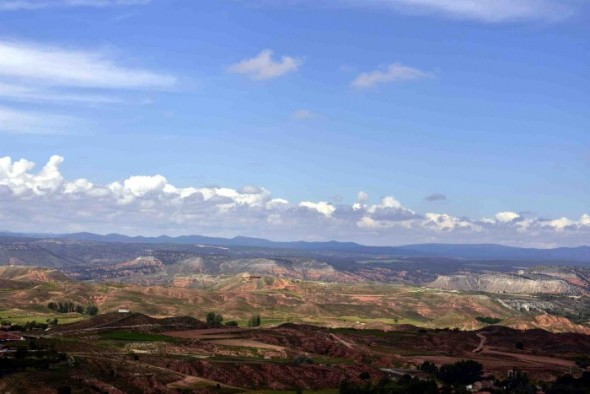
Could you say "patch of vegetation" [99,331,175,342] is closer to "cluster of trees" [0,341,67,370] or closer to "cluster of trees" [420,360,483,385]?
"cluster of trees" [0,341,67,370]

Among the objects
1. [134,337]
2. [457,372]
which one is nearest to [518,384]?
[457,372]

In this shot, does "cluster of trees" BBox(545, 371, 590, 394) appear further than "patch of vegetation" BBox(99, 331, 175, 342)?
No

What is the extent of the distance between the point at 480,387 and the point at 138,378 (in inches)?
2633

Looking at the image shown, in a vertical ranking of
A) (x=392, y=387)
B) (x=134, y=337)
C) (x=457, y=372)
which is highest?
(x=134, y=337)

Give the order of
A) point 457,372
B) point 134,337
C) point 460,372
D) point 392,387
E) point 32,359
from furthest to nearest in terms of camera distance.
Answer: point 134,337 < point 460,372 < point 457,372 < point 392,387 < point 32,359

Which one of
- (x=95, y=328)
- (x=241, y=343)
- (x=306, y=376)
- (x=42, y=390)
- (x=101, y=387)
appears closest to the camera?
(x=42, y=390)

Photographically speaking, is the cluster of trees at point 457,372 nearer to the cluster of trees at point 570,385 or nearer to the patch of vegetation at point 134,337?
the cluster of trees at point 570,385

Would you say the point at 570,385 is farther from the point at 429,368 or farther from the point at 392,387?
the point at 392,387

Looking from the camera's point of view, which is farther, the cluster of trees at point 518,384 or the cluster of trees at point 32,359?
the cluster of trees at point 518,384

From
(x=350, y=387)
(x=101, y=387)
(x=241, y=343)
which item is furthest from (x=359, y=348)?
(x=101, y=387)

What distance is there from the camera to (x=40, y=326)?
641 feet

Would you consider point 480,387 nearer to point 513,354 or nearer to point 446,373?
point 446,373

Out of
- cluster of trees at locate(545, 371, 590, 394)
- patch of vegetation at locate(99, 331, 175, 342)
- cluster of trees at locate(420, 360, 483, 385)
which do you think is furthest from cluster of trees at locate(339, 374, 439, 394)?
patch of vegetation at locate(99, 331, 175, 342)

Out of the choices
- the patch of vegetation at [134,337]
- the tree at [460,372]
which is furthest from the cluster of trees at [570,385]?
the patch of vegetation at [134,337]
